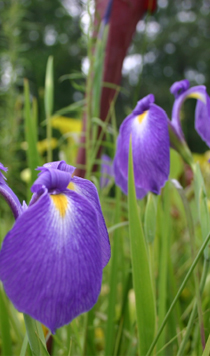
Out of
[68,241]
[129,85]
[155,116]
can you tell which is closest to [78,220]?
[68,241]

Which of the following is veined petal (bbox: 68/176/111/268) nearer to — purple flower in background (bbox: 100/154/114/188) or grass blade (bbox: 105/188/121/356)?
grass blade (bbox: 105/188/121/356)

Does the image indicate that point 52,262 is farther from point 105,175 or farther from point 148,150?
point 105,175

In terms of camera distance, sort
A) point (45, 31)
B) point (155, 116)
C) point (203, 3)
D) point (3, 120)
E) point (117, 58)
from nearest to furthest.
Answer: point (155, 116)
point (117, 58)
point (3, 120)
point (45, 31)
point (203, 3)

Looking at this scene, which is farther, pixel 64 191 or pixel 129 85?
pixel 129 85

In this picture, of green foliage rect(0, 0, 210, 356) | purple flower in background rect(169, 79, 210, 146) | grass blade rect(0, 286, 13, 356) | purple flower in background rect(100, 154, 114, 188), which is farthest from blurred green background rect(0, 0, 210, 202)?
grass blade rect(0, 286, 13, 356)

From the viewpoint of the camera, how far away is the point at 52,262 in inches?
8.0

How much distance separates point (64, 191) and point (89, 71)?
356 mm

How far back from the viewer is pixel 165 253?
1.49 feet

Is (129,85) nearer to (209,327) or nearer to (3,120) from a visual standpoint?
(3,120)

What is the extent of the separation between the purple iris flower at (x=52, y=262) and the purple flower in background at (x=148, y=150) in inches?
7.3

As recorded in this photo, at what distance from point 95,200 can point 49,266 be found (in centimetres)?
8

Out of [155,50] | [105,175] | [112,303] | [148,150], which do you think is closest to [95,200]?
[148,150]

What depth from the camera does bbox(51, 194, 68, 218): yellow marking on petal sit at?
0.73 ft

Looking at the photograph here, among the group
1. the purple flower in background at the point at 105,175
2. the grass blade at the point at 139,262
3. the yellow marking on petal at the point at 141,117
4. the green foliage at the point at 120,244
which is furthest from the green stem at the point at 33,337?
the purple flower in background at the point at 105,175
